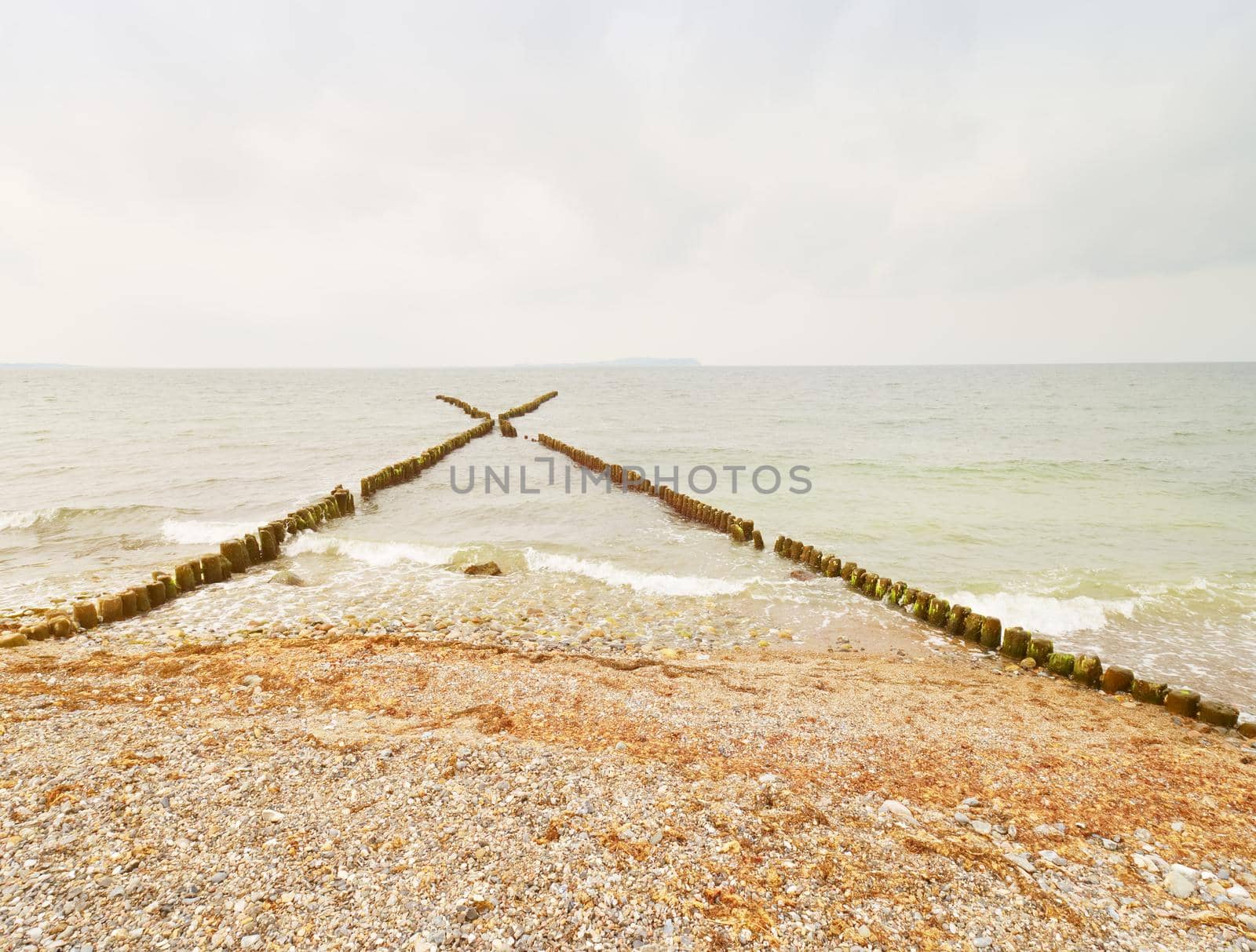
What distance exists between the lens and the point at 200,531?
15.9 meters

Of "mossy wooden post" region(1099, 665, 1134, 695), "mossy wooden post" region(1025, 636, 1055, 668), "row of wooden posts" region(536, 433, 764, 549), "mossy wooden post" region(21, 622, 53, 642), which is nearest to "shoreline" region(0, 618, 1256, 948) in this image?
"mossy wooden post" region(1099, 665, 1134, 695)

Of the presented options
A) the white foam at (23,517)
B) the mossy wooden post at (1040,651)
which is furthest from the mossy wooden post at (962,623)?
the white foam at (23,517)

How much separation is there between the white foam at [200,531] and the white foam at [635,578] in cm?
837

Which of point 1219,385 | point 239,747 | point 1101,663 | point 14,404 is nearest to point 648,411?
point 1101,663

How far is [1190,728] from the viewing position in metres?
7.65

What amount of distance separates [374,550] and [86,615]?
5.62 m

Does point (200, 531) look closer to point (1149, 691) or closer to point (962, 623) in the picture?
point (962, 623)

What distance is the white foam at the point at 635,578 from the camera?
12.6 meters

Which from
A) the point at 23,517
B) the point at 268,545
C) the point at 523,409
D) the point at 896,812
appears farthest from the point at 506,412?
the point at 896,812

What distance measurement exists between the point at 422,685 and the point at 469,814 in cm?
318

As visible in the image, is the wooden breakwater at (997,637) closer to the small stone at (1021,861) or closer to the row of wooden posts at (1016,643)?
the row of wooden posts at (1016,643)

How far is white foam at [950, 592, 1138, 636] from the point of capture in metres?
11.3

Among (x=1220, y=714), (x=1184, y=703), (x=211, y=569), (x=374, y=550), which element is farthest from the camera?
(x=374, y=550)

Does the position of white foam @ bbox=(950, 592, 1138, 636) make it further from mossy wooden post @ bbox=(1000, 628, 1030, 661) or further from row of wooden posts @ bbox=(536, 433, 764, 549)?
row of wooden posts @ bbox=(536, 433, 764, 549)
